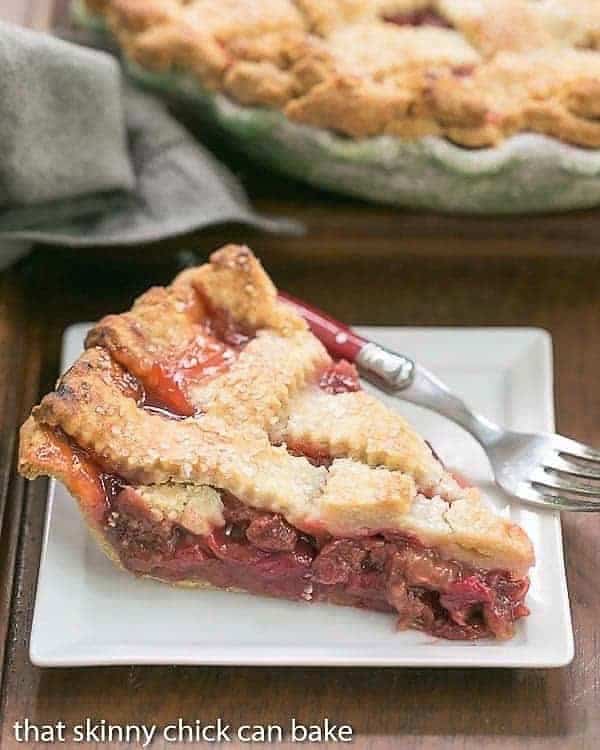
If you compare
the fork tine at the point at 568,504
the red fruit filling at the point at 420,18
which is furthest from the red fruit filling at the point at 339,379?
the red fruit filling at the point at 420,18

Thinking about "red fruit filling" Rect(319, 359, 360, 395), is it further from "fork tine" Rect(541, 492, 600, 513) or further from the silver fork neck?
"fork tine" Rect(541, 492, 600, 513)

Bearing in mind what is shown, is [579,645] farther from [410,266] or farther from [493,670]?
[410,266]

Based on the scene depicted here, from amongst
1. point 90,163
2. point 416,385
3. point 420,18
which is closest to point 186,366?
point 416,385

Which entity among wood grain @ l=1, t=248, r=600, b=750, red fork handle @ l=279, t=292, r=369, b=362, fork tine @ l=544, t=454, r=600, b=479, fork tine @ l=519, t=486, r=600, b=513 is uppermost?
red fork handle @ l=279, t=292, r=369, b=362

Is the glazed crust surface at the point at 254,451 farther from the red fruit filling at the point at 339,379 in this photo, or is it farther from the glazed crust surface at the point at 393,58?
the glazed crust surface at the point at 393,58

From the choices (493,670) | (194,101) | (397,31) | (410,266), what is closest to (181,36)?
(194,101)

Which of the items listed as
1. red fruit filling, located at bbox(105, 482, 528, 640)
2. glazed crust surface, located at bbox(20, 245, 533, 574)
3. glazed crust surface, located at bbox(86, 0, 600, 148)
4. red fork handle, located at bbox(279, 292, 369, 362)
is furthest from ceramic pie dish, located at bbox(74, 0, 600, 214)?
red fruit filling, located at bbox(105, 482, 528, 640)

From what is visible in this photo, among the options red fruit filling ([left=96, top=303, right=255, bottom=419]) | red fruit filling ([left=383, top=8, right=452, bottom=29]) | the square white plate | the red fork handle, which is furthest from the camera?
red fruit filling ([left=383, top=8, right=452, bottom=29])
